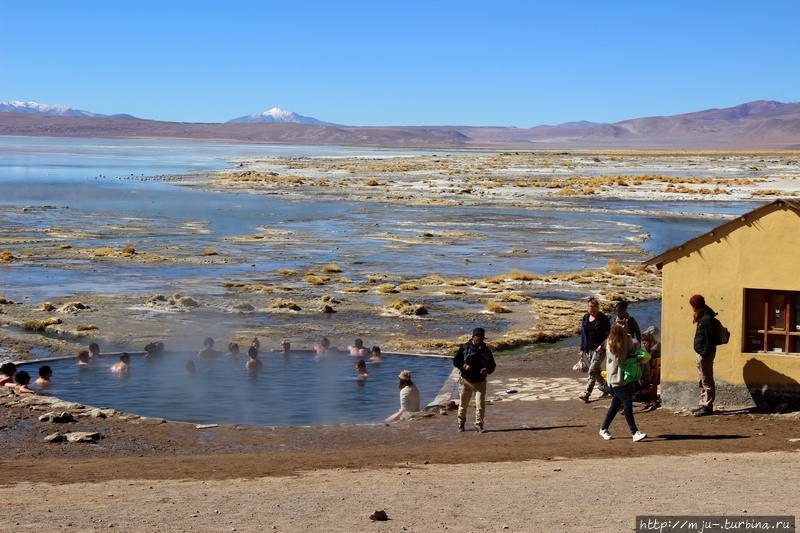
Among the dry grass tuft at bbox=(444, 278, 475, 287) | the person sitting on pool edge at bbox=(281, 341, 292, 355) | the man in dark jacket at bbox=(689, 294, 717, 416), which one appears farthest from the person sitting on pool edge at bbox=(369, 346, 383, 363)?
the dry grass tuft at bbox=(444, 278, 475, 287)

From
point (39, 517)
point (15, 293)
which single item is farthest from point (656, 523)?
point (15, 293)

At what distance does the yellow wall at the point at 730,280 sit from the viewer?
13047mm

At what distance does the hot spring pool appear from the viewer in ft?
52.2

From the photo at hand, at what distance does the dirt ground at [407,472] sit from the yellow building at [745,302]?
0.45 m

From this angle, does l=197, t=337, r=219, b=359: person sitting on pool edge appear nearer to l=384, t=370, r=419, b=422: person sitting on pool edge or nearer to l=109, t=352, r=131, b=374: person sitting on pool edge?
l=109, t=352, r=131, b=374: person sitting on pool edge

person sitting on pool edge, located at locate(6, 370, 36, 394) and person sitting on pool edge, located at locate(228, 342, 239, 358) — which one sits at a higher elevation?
person sitting on pool edge, located at locate(6, 370, 36, 394)

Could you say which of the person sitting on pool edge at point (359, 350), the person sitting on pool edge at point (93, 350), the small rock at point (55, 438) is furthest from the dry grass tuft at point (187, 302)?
the small rock at point (55, 438)

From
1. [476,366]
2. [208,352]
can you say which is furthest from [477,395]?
[208,352]

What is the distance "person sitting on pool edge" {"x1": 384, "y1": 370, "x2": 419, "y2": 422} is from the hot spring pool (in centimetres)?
72

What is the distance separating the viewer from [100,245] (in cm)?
3941

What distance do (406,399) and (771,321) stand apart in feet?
16.3

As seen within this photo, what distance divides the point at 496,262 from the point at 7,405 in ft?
73.0

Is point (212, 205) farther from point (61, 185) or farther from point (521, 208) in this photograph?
point (61, 185)

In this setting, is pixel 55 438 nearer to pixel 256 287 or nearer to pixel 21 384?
pixel 21 384
